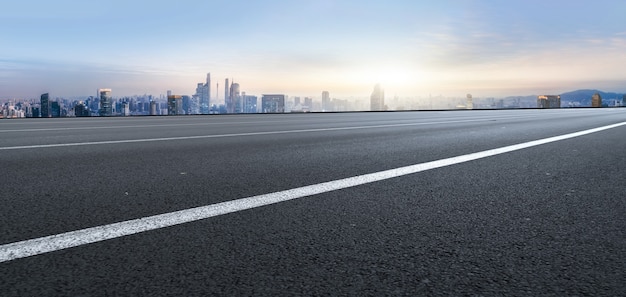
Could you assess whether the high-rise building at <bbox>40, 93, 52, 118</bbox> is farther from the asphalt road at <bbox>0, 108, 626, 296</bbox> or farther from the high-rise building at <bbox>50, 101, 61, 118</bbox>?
the asphalt road at <bbox>0, 108, 626, 296</bbox>

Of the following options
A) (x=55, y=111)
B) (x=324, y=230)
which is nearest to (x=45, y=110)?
(x=55, y=111)

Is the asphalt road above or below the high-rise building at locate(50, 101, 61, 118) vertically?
below

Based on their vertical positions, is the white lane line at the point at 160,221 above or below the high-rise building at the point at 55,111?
below

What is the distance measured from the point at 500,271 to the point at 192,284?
55.0 inches

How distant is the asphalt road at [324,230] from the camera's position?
220 centimetres

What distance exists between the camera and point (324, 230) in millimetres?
3086

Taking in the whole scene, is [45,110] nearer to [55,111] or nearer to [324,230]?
[55,111]

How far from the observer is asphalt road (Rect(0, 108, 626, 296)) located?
2203 millimetres

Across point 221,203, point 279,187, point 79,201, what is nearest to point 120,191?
point 79,201

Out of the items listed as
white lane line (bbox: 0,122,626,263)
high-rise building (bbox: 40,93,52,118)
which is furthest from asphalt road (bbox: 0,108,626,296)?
high-rise building (bbox: 40,93,52,118)

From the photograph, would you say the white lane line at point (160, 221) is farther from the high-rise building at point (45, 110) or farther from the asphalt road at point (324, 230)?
the high-rise building at point (45, 110)

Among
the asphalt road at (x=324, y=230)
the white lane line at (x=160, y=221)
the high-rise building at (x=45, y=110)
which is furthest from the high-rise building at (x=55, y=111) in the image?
the white lane line at (x=160, y=221)

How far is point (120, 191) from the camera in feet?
14.2

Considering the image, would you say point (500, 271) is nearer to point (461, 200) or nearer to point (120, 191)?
point (461, 200)
